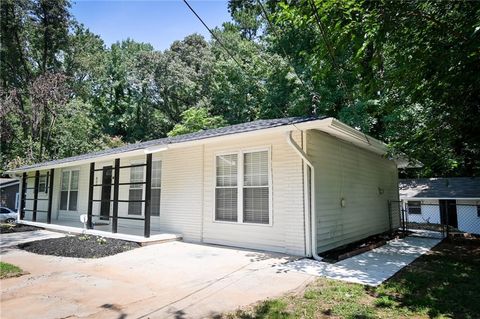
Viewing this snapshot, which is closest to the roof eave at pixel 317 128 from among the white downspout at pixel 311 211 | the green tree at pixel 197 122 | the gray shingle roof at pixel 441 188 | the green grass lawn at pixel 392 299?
the white downspout at pixel 311 211

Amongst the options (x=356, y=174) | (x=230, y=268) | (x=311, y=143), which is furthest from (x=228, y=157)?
(x=356, y=174)

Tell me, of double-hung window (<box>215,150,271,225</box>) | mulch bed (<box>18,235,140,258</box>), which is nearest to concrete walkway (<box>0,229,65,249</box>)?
mulch bed (<box>18,235,140,258</box>)

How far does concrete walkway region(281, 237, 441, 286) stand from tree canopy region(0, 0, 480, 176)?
3018mm

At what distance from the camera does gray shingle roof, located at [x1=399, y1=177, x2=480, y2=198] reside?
2123cm

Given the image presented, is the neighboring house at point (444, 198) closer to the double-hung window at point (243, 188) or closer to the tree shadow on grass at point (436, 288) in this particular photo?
the tree shadow on grass at point (436, 288)

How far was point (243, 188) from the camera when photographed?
791 centimetres

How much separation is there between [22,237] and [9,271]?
18.1 ft

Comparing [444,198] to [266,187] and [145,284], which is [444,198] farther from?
[145,284]

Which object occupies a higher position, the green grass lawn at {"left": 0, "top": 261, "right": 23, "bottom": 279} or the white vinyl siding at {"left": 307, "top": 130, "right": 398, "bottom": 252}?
the white vinyl siding at {"left": 307, "top": 130, "right": 398, "bottom": 252}

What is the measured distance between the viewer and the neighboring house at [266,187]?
6.96 meters

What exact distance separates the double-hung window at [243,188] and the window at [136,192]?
3.67 meters

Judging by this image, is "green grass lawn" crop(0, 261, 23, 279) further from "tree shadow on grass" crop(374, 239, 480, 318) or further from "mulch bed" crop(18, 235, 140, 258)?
"tree shadow on grass" crop(374, 239, 480, 318)

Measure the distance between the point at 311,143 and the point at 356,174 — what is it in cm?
300

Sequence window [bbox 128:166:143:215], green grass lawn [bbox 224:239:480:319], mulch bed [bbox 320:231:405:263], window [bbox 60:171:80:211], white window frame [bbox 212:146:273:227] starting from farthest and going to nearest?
1. window [bbox 60:171:80:211]
2. window [bbox 128:166:143:215]
3. white window frame [bbox 212:146:273:227]
4. mulch bed [bbox 320:231:405:263]
5. green grass lawn [bbox 224:239:480:319]
